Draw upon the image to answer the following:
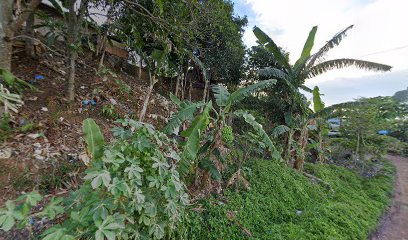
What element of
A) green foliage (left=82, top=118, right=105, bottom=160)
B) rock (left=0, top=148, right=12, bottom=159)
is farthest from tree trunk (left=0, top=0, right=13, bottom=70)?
green foliage (left=82, top=118, right=105, bottom=160)

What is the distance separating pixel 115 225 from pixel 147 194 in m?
0.45

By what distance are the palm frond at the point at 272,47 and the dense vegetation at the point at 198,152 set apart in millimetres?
41

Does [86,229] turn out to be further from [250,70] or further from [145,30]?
[250,70]

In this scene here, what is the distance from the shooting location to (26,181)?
2.53 metres

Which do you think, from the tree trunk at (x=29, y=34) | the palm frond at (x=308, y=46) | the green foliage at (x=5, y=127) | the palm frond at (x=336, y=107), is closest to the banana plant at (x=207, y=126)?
the green foliage at (x=5, y=127)

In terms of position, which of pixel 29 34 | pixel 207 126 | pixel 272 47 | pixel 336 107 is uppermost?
pixel 272 47

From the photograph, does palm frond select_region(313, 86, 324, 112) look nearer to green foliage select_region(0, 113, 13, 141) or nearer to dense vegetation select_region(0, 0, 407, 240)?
dense vegetation select_region(0, 0, 407, 240)

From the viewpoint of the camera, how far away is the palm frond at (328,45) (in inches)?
222

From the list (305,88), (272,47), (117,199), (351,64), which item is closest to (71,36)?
(117,199)

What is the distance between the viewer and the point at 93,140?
1.86 m

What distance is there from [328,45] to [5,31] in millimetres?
6952

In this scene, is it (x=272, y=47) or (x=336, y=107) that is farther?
(x=272, y=47)

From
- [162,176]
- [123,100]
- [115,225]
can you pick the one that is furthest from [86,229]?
[123,100]

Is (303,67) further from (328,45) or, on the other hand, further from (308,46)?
(328,45)
